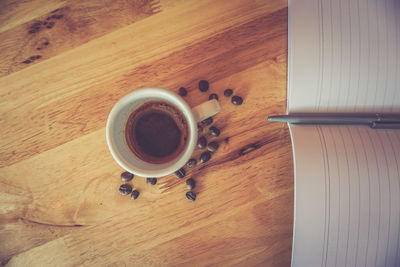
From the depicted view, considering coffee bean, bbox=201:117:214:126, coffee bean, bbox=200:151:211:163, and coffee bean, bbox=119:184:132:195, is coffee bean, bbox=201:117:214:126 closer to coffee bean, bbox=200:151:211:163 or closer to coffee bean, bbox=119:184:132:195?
coffee bean, bbox=200:151:211:163

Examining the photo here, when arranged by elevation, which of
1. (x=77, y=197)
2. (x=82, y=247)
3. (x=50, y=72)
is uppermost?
(x=50, y=72)

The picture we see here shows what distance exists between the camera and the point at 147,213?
1.72 feet

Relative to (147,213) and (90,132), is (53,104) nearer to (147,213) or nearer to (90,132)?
(90,132)

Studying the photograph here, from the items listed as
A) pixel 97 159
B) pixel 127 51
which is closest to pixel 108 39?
pixel 127 51

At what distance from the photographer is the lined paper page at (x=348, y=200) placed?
1.45 feet

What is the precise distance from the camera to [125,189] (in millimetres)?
514

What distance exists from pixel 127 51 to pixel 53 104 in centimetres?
21

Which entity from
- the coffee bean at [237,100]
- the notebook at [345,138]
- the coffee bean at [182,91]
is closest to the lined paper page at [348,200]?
the notebook at [345,138]

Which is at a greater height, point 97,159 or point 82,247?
point 97,159

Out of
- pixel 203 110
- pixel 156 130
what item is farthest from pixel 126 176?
pixel 203 110

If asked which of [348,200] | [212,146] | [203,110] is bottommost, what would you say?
[348,200]

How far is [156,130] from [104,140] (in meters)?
0.15

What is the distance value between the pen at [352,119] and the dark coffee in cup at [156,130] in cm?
22

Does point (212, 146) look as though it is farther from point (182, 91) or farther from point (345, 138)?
point (345, 138)
